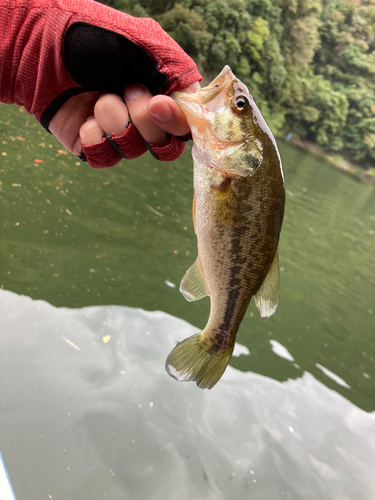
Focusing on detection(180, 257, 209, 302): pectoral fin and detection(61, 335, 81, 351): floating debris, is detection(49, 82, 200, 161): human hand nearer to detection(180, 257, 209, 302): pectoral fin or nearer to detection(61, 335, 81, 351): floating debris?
detection(180, 257, 209, 302): pectoral fin

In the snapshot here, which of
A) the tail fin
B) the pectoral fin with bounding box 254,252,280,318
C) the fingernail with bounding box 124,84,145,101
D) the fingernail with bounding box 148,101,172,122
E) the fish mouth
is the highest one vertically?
the fish mouth

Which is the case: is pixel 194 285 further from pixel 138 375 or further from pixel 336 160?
pixel 336 160

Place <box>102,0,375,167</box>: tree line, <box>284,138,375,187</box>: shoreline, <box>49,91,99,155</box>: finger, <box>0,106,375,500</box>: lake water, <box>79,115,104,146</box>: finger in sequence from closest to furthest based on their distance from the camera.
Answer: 1. <box>79,115,104,146</box>: finger
2. <box>49,91,99,155</box>: finger
3. <box>0,106,375,500</box>: lake water
4. <box>102,0,375,167</box>: tree line
5. <box>284,138,375,187</box>: shoreline

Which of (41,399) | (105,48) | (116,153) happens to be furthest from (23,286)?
(105,48)

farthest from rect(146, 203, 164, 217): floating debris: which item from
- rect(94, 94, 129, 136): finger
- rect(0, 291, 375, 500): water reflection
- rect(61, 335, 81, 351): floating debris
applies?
rect(94, 94, 129, 136): finger

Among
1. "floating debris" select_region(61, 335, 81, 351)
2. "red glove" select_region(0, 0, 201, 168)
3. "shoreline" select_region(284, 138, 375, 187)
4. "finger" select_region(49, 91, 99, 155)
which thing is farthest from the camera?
"shoreline" select_region(284, 138, 375, 187)

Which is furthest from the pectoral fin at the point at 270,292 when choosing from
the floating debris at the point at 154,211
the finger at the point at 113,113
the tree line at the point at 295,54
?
the tree line at the point at 295,54

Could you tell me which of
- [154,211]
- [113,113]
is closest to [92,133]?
[113,113]

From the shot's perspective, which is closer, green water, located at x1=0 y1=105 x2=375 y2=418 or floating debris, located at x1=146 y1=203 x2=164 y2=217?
green water, located at x1=0 y1=105 x2=375 y2=418
